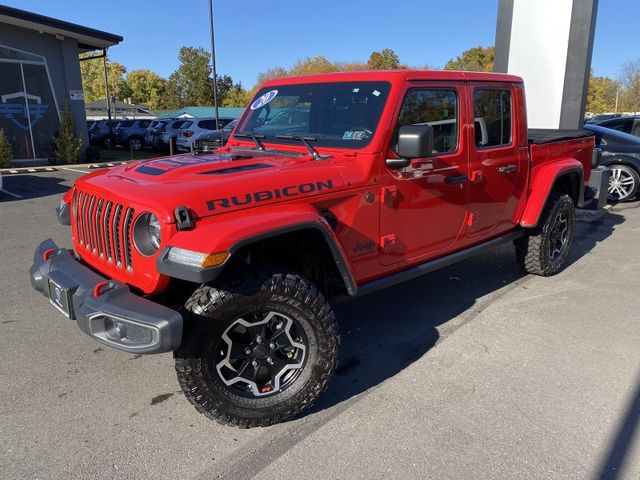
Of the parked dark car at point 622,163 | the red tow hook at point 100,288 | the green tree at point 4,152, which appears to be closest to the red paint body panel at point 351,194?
the red tow hook at point 100,288

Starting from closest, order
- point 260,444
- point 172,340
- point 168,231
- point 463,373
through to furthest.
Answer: point 172,340, point 168,231, point 260,444, point 463,373

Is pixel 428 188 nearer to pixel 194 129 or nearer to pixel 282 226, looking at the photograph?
pixel 282 226

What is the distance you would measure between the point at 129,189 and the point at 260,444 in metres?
1.56

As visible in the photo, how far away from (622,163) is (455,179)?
768 cm

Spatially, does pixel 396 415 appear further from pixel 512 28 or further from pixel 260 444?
pixel 512 28

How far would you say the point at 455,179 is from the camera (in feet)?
12.6

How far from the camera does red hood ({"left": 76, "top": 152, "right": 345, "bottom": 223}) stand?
8.54 ft

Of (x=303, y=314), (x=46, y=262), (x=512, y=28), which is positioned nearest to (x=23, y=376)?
(x=46, y=262)

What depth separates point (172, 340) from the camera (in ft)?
7.57

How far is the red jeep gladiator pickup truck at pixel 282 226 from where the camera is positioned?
2.53 metres

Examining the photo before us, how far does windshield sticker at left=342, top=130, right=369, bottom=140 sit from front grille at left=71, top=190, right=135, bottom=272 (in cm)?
149

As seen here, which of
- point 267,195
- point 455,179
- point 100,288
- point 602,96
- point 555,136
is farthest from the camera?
point 602,96

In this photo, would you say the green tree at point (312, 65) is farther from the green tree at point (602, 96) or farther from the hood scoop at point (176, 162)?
the hood scoop at point (176, 162)

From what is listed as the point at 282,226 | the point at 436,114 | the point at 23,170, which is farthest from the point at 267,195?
the point at 23,170
